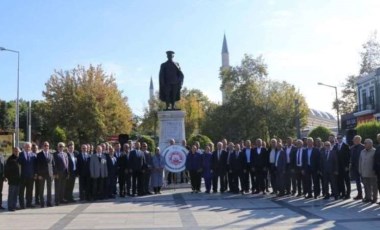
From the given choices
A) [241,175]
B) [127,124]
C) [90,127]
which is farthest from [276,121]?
[241,175]

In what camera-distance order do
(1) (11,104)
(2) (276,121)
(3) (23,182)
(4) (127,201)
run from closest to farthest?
1. (3) (23,182)
2. (4) (127,201)
3. (2) (276,121)
4. (1) (11,104)

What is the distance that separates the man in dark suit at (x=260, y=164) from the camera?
18.3m

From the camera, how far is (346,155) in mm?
16219

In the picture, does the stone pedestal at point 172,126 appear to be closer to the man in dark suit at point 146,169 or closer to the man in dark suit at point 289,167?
the man in dark suit at point 146,169

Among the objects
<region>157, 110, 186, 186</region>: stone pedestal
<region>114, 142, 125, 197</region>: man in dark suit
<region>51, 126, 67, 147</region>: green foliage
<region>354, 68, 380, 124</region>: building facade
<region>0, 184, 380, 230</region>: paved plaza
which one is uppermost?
<region>354, 68, 380, 124</region>: building facade

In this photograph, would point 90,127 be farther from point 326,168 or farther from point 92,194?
point 326,168

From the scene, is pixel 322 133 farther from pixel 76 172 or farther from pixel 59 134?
pixel 76 172

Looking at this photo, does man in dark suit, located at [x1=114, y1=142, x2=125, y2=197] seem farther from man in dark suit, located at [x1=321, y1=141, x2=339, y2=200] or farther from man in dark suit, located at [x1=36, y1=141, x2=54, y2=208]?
man in dark suit, located at [x1=321, y1=141, x2=339, y2=200]

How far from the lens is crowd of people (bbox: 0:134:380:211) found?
51.4ft

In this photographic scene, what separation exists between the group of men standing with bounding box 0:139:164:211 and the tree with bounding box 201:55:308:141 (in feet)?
118

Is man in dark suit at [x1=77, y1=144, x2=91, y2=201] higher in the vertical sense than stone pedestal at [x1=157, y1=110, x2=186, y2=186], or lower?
lower

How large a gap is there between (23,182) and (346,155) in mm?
9998

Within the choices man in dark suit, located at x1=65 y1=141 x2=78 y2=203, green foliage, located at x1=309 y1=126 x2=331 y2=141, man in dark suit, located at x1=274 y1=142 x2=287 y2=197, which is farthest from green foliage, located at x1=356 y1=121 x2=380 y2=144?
man in dark suit, located at x1=65 y1=141 x2=78 y2=203

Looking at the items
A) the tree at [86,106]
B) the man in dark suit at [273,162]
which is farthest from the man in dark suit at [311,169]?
the tree at [86,106]
